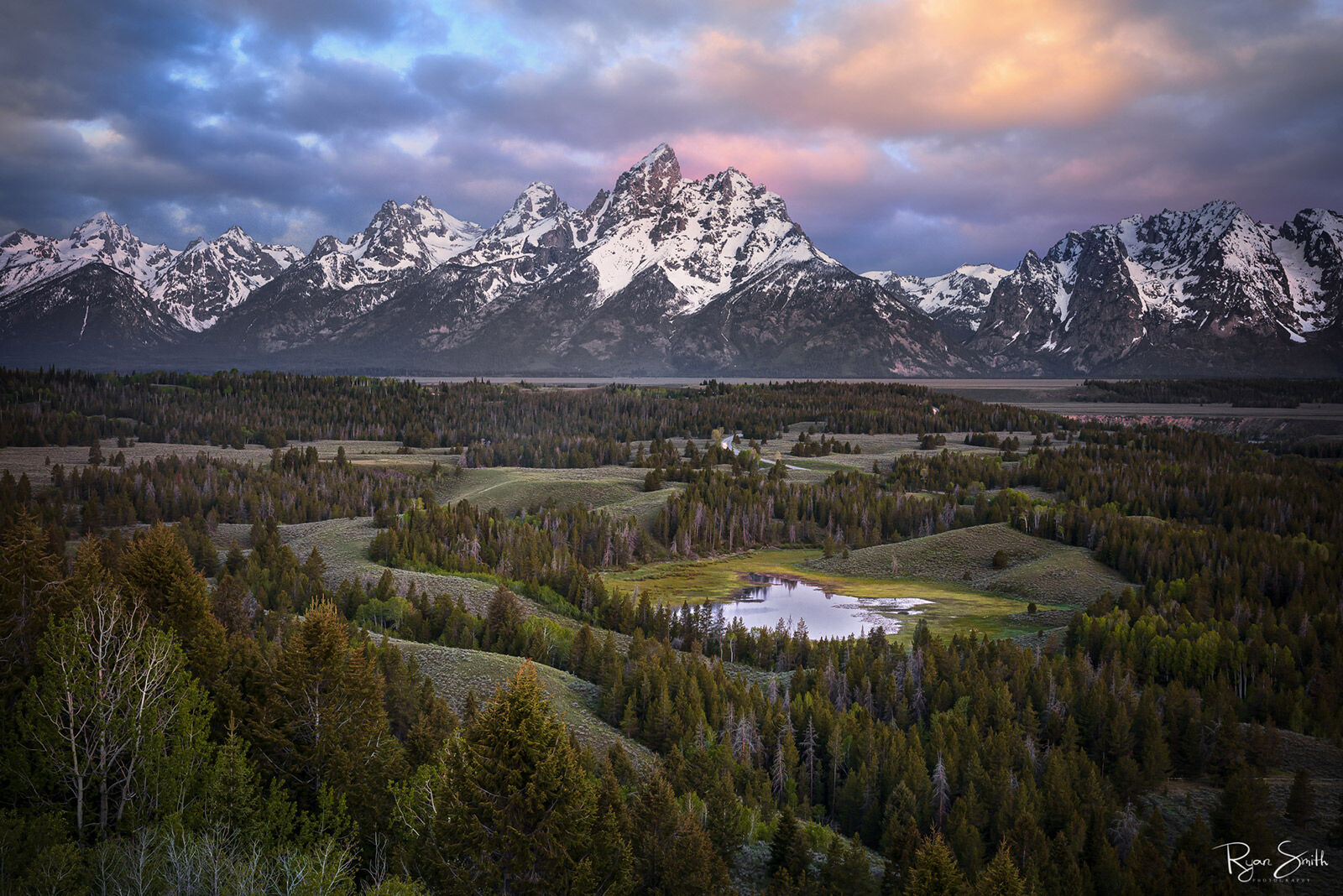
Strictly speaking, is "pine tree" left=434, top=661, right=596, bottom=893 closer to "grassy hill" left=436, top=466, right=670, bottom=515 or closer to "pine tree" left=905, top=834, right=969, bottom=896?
"pine tree" left=905, top=834, right=969, bottom=896

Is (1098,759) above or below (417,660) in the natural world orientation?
below

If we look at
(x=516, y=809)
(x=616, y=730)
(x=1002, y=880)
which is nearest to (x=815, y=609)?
(x=616, y=730)

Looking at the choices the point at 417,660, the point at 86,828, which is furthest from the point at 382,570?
the point at 86,828

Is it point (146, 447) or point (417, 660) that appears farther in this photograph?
point (146, 447)

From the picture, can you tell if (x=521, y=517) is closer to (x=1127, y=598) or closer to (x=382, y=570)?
(x=382, y=570)

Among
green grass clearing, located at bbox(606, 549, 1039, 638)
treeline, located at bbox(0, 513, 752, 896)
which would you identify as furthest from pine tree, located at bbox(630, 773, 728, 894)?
green grass clearing, located at bbox(606, 549, 1039, 638)
